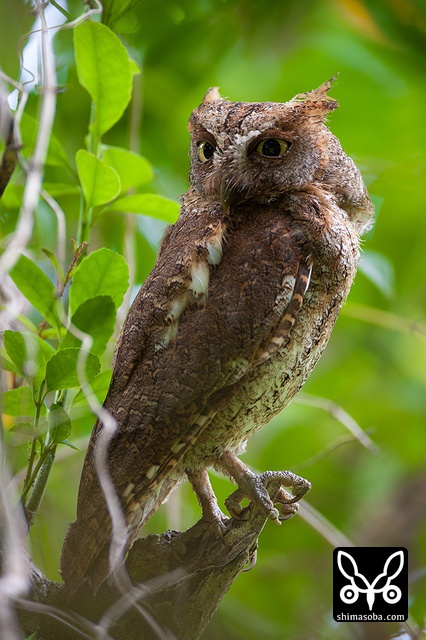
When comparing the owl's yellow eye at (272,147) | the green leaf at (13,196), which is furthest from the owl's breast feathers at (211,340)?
the green leaf at (13,196)

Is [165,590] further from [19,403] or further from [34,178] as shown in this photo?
[34,178]

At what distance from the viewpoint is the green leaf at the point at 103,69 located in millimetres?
1445

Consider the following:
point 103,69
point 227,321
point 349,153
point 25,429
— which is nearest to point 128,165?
point 103,69

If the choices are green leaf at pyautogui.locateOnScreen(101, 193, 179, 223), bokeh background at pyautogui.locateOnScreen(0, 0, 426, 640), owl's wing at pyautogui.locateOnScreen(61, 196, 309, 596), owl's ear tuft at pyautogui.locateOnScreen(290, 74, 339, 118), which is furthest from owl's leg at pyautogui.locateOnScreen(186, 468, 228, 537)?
owl's ear tuft at pyautogui.locateOnScreen(290, 74, 339, 118)

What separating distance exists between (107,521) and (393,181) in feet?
5.07

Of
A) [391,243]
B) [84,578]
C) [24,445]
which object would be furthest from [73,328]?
[391,243]

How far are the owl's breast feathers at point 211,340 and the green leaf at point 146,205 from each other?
0.06 metres

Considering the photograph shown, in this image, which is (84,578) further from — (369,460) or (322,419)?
(369,460)

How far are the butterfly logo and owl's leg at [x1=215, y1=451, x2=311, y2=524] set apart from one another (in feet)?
0.70

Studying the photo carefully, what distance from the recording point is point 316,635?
1.96 metres

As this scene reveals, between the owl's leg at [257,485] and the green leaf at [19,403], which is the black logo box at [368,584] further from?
the green leaf at [19,403]

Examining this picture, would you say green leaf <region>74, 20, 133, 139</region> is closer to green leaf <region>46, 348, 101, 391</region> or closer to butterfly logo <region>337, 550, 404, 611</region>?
green leaf <region>46, 348, 101, 391</region>

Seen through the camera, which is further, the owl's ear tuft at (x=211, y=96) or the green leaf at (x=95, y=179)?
the owl's ear tuft at (x=211, y=96)

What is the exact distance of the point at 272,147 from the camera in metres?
1.61
